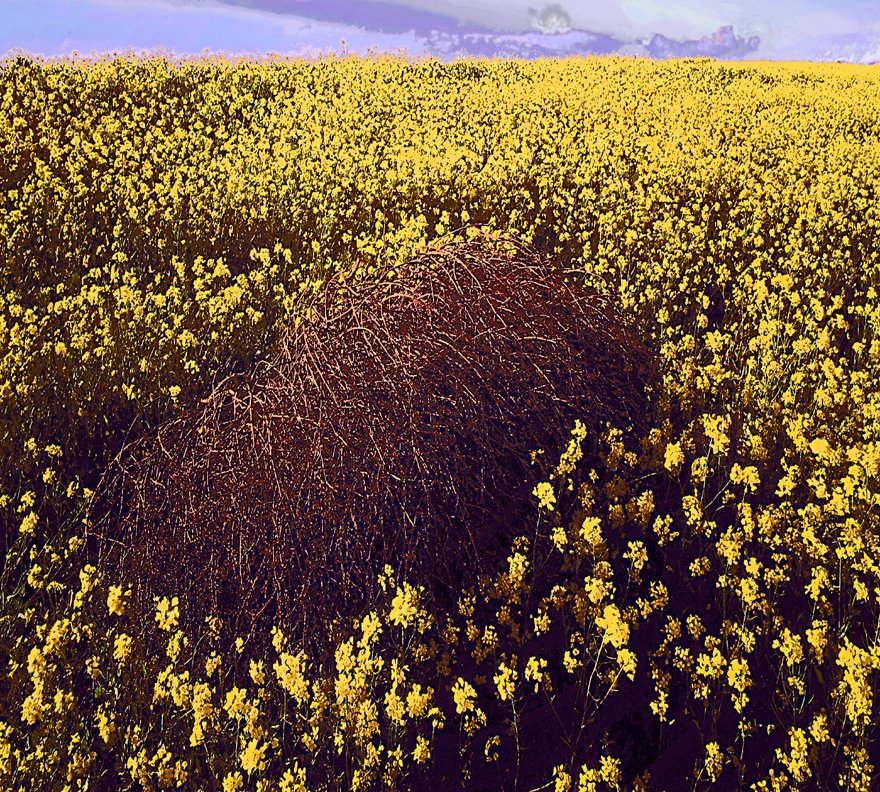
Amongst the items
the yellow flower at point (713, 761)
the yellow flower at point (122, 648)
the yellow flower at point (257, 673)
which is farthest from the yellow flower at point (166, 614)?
the yellow flower at point (713, 761)

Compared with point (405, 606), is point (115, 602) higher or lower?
lower

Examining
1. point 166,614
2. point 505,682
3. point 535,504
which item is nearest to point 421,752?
point 505,682

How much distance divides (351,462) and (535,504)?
98 centimetres

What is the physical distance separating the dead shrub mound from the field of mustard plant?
0.51 feet

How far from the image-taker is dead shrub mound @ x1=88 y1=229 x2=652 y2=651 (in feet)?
7.93

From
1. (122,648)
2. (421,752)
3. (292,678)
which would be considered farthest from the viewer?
(122,648)

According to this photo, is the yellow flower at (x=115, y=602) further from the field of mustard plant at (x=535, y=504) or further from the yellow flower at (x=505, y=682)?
the yellow flower at (x=505, y=682)

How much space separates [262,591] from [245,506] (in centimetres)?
33

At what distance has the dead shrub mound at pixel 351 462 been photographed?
7.93ft

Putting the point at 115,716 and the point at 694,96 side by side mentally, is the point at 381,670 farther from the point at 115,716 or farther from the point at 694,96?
the point at 694,96

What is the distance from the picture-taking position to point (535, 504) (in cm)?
297

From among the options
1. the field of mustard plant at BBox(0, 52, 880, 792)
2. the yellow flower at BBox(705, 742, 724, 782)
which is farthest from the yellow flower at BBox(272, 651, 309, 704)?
the yellow flower at BBox(705, 742, 724, 782)

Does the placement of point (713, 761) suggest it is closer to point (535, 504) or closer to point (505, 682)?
point (505, 682)

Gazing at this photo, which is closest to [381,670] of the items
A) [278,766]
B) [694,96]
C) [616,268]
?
[278,766]
